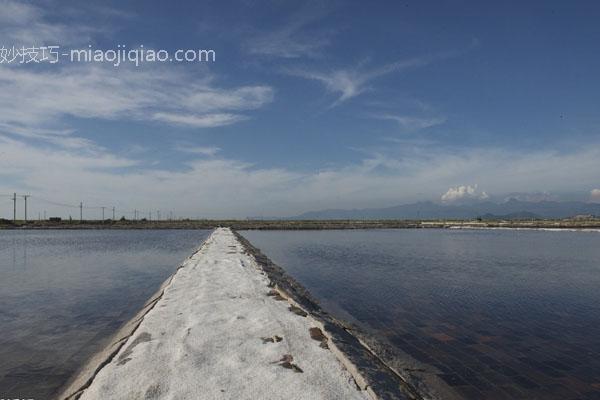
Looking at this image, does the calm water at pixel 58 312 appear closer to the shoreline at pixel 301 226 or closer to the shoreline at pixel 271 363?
the shoreline at pixel 271 363

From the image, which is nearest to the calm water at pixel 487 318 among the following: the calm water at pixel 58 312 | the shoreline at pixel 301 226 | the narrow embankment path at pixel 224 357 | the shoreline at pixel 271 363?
the shoreline at pixel 271 363

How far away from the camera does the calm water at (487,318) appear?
24.7 ft

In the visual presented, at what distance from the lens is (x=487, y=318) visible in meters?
12.0

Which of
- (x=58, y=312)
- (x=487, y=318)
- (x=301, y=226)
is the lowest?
(x=487, y=318)

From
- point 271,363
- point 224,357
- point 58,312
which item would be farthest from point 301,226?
point 271,363

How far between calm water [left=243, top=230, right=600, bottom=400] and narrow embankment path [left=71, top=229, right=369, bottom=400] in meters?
2.39

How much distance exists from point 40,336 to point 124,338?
309 centimetres

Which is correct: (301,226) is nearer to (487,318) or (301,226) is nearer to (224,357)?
(487,318)

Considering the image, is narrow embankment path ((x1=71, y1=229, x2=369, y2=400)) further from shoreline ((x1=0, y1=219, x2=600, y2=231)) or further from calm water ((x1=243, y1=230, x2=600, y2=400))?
shoreline ((x1=0, y1=219, x2=600, y2=231))

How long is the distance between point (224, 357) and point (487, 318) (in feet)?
27.1

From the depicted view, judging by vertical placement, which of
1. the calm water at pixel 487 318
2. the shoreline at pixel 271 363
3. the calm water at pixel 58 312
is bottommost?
the calm water at pixel 487 318

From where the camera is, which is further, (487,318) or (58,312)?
(58,312)

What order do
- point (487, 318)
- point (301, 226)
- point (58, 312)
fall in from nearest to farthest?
point (487, 318) → point (58, 312) → point (301, 226)

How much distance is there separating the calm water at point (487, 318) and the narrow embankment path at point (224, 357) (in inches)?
94.1
